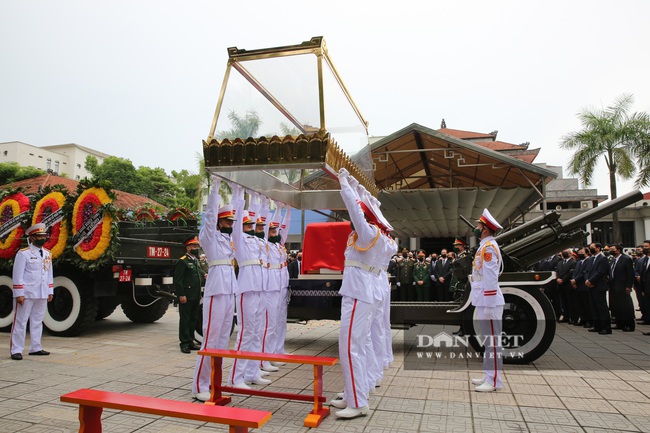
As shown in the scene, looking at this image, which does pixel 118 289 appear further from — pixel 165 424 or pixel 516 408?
pixel 516 408

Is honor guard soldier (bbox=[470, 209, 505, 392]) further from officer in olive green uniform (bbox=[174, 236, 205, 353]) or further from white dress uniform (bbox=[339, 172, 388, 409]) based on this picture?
officer in olive green uniform (bbox=[174, 236, 205, 353])

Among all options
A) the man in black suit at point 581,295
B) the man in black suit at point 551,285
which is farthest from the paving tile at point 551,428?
the man in black suit at point 551,285

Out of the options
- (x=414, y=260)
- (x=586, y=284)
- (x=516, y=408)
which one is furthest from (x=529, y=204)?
(x=516, y=408)

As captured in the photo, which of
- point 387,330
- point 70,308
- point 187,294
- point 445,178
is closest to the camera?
point 387,330

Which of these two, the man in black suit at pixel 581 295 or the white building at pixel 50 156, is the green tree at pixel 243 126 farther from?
the white building at pixel 50 156

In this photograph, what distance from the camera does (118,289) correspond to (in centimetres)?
884

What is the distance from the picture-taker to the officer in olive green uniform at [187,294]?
7.08 m

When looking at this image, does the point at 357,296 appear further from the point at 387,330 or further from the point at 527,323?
the point at 527,323

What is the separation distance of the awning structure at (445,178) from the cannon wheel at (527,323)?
5.66 m

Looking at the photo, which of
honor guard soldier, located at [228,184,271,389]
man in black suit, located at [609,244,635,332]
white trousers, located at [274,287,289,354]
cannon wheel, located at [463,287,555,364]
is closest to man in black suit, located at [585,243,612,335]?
man in black suit, located at [609,244,635,332]

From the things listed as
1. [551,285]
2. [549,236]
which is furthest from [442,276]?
[549,236]

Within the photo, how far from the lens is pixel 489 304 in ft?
16.8

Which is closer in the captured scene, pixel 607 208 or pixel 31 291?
pixel 31 291

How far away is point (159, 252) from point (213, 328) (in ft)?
14.7
